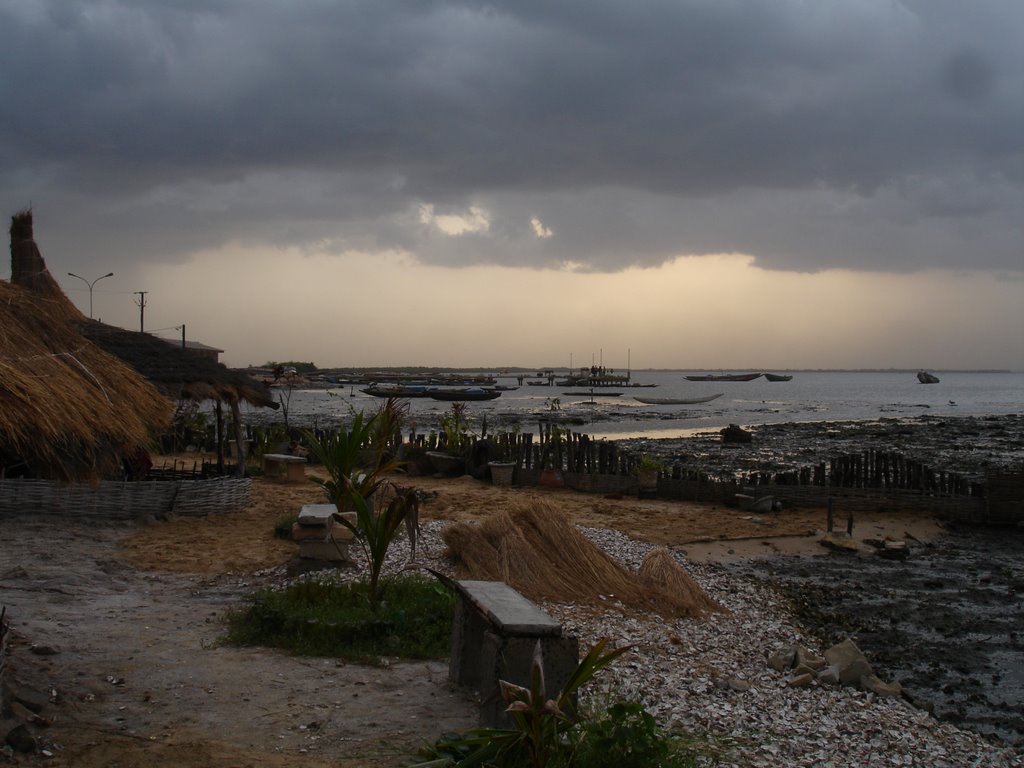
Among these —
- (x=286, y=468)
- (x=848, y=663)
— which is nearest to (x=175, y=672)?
(x=848, y=663)

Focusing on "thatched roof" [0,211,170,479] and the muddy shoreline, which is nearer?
"thatched roof" [0,211,170,479]

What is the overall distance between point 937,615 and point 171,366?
970 centimetres

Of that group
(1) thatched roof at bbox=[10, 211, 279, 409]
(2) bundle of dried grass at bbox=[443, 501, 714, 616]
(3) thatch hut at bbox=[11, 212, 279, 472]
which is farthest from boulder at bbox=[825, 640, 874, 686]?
(1) thatched roof at bbox=[10, 211, 279, 409]

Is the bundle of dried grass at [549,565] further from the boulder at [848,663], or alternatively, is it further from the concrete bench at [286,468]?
the concrete bench at [286,468]

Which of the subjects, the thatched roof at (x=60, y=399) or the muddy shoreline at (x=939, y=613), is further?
the muddy shoreline at (x=939, y=613)

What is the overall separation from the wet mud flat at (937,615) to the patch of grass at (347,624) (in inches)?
141

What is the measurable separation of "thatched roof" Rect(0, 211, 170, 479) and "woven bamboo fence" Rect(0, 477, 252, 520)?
367 cm

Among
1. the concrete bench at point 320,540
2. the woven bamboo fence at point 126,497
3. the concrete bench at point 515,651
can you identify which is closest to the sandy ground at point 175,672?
the woven bamboo fence at point 126,497

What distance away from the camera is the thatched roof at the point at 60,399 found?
5316 mm

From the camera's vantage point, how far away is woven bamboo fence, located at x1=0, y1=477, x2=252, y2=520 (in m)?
10.9

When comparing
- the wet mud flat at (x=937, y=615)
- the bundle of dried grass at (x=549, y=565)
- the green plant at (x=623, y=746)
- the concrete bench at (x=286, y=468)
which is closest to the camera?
the green plant at (x=623, y=746)

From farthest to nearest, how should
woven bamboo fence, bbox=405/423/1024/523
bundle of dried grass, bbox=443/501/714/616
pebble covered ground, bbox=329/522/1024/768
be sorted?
woven bamboo fence, bbox=405/423/1024/523, bundle of dried grass, bbox=443/501/714/616, pebble covered ground, bbox=329/522/1024/768

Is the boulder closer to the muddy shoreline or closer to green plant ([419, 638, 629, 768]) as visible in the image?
the muddy shoreline

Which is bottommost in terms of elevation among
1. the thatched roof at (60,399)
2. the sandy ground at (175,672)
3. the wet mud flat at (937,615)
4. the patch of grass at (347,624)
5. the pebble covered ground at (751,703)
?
the wet mud flat at (937,615)
